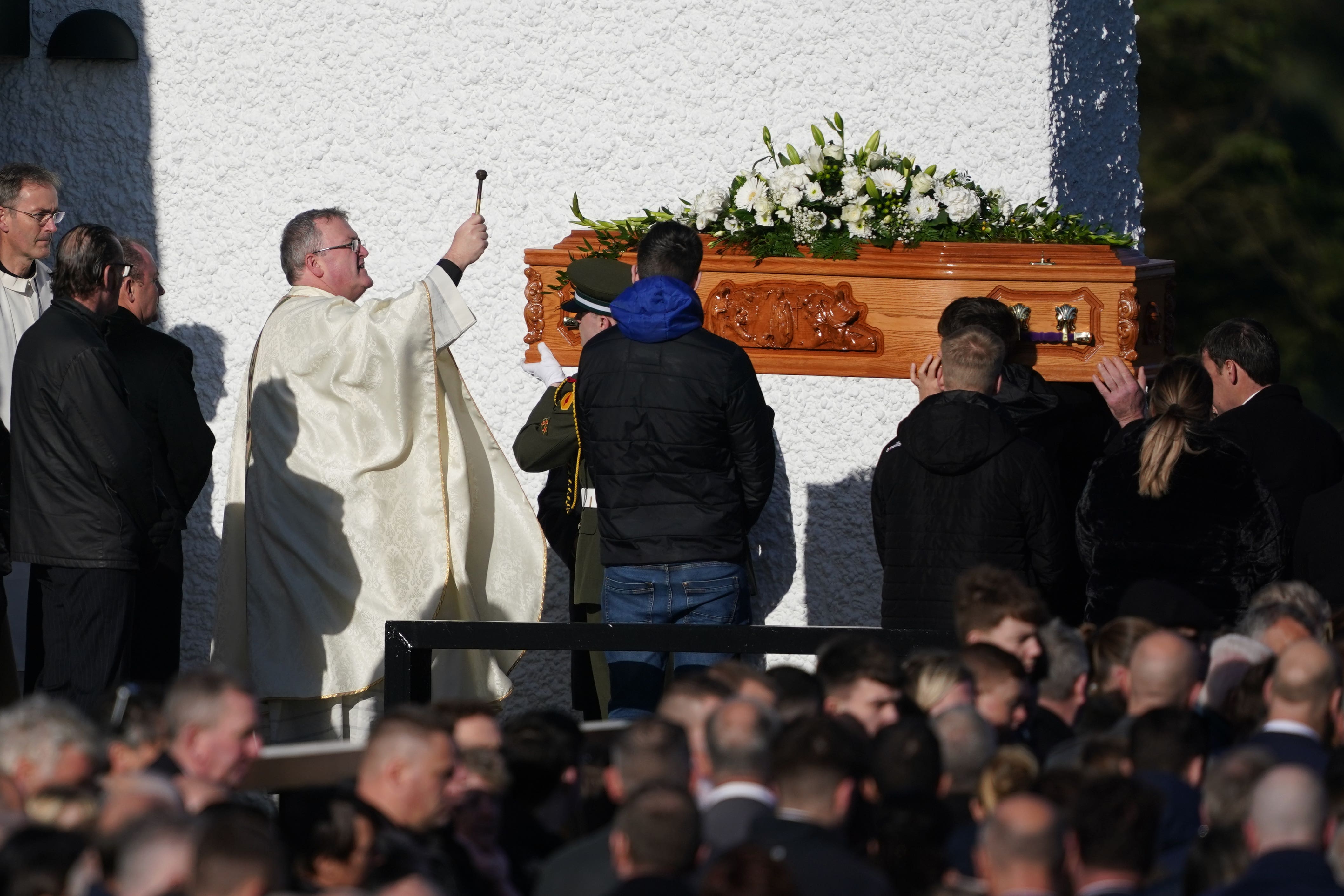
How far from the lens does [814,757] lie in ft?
9.77

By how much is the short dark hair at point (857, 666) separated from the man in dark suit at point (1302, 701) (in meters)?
0.66

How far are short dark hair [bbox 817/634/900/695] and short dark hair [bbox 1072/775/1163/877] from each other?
0.79m

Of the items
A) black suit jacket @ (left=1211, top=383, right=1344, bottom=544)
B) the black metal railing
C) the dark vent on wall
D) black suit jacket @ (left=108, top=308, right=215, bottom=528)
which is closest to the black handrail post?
the black metal railing

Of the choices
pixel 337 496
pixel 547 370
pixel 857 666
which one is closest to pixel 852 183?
pixel 547 370

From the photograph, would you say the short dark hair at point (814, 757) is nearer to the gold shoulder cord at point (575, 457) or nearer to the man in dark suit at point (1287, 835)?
the man in dark suit at point (1287, 835)

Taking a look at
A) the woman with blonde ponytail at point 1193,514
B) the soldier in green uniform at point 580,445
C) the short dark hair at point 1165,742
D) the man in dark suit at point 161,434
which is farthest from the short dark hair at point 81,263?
the short dark hair at point 1165,742

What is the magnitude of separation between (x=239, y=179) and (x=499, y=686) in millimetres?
1947

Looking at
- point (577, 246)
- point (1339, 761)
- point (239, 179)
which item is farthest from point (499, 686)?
point (1339, 761)

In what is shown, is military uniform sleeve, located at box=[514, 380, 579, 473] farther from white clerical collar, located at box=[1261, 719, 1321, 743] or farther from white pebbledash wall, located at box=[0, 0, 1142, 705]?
white clerical collar, located at box=[1261, 719, 1321, 743]

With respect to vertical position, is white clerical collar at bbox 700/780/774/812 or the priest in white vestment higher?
the priest in white vestment

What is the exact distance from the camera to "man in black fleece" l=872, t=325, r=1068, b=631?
486 cm

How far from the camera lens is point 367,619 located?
220 inches

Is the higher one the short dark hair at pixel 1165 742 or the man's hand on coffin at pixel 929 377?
the man's hand on coffin at pixel 929 377

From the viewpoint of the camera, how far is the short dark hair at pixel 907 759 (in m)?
3.20
